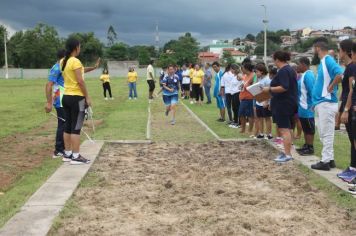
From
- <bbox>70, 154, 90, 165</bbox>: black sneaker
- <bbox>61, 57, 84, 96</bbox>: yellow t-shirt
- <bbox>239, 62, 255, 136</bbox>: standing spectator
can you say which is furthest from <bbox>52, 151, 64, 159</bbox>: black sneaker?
<bbox>239, 62, 255, 136</bbox>: standing spectator

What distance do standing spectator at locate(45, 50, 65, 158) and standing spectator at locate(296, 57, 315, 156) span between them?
175 inches

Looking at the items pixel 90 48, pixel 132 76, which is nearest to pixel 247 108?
pixel 132 76

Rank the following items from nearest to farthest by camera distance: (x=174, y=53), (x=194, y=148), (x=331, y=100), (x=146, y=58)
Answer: (x=331, y=100)
(x=194, y=148)
(x=174, y=53)
(x=146, y=58)

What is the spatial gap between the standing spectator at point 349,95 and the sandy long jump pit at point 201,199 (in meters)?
0.67

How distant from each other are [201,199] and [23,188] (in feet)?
8.23

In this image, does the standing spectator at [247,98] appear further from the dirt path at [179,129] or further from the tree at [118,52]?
the tree at [118,52]

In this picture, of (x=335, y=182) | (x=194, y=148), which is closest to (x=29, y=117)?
(x=194, y=148)

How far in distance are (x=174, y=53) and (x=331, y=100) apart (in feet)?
272

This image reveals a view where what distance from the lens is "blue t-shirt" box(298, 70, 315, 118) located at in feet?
29.7

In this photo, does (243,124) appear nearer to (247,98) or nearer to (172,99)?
(247,98)

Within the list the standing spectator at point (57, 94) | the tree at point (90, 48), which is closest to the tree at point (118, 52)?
the tree at point (90, 48)

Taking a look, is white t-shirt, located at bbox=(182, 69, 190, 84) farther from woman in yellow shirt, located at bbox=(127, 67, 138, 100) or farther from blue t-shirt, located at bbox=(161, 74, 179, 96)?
blue t-shirt, located at bbox=(161, 74, 179, 96)

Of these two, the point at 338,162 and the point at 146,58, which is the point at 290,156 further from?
the point at 146,58

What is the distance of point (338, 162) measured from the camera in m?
8.24
